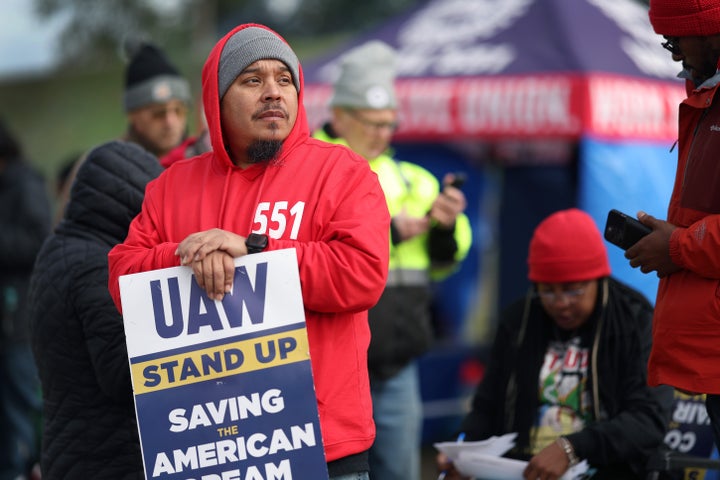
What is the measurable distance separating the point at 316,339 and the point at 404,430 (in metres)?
1.77

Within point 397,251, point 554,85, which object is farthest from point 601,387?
point 554,85

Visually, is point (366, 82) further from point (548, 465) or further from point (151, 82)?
point (548, 465)

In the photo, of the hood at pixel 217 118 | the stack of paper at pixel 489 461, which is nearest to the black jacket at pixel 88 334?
the hood at pixel 217 118

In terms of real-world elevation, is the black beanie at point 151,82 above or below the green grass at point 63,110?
below

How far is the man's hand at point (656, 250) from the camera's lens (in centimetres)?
269

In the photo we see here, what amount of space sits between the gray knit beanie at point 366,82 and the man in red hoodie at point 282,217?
1690mm

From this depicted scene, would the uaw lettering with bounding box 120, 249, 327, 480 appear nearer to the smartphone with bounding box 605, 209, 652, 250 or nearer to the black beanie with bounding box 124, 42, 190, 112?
the smartphone with bounding box 605, 209, 652, 250

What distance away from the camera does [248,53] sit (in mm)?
2660

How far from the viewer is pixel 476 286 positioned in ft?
29.0

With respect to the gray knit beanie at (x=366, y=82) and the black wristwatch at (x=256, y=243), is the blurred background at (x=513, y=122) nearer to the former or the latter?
the gray knit beanie at (x=366, y=82)

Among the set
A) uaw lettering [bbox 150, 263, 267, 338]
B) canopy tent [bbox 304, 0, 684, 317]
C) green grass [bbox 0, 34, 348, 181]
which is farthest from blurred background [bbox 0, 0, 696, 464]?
green grass [bbox 0, 34, 348, 181]

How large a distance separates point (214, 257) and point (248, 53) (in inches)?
22.5

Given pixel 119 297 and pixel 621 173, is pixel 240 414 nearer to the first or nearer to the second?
pixel 119 297

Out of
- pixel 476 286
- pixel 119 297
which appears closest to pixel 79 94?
pixel 476 286
